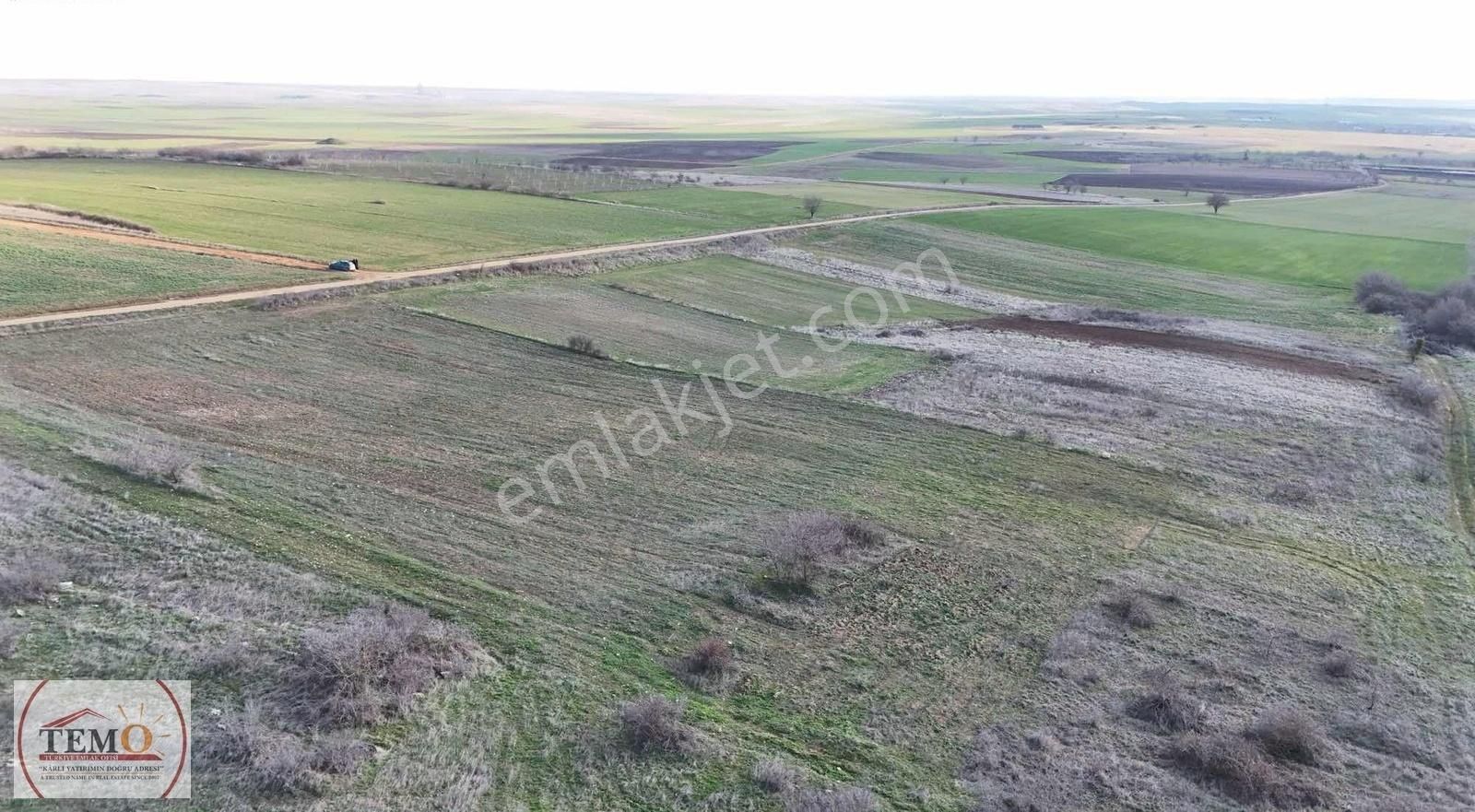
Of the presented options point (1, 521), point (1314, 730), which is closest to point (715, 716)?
point (1314, 730)

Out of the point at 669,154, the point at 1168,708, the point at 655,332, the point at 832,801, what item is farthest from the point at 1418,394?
the point at 669,154

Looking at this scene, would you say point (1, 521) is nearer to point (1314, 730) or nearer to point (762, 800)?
point (762, 800)

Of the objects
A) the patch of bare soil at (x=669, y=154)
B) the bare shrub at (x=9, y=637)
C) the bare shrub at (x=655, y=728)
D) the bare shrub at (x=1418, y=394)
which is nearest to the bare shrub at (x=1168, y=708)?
the bare shrub at (x=655, y=728)

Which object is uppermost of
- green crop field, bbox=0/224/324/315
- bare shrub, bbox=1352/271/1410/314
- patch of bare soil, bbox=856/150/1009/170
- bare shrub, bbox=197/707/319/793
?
patch of bare soil, bbox=856/150/1009/170

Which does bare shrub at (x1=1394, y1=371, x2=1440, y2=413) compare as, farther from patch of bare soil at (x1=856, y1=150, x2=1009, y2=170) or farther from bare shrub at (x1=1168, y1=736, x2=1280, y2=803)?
patch of bare soil at (x1=856, y1=150, x2=1009, y2=170)

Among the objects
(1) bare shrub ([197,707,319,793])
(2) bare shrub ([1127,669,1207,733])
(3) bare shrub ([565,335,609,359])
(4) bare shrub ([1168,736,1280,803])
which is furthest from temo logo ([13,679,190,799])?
(3) bare shrub ([565,335,609,359])

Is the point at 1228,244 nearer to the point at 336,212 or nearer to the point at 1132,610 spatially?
the point at 1132,610
